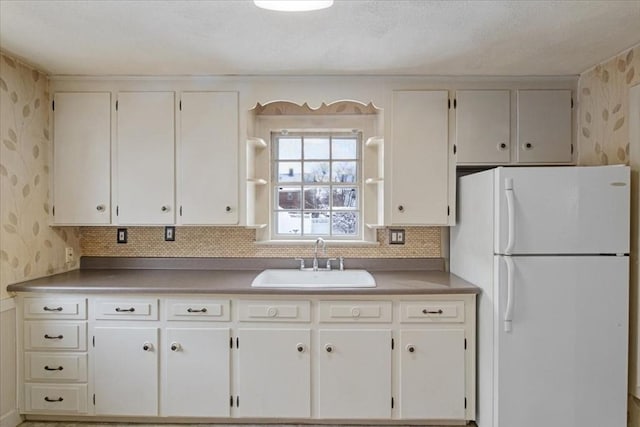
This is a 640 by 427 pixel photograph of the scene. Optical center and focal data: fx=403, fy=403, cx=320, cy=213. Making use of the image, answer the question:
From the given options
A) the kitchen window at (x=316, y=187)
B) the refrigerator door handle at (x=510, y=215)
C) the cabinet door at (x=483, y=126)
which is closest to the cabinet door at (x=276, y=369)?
the kitchen window at (x=316, y=187)

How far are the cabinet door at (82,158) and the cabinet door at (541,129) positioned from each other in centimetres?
274

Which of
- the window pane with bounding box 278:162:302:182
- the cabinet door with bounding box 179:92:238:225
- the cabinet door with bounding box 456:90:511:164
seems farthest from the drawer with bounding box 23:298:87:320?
the cabinet door with bounding box 456:90:511:164

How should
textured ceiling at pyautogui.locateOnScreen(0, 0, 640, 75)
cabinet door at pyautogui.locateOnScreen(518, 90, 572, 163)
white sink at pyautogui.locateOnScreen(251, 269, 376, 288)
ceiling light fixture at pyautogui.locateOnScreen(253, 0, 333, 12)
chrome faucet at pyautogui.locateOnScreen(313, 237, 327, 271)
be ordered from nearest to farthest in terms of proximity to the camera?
ceiling light fixture at pyautogui.locateOnScreen(253, 0, 333, 12), textured ceiling at pyautogui.locateOnScreen(0, 0, 640, 75), cabinet door at pyautogui.locateOnScreen(518, 90, 572, 163), white sink at pyautogui.locateOnScreen(251, 269, 376, 288), chrome faucet at pyautogui.locateOnScreen(313, 237, 327, 271)

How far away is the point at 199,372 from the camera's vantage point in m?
2.38

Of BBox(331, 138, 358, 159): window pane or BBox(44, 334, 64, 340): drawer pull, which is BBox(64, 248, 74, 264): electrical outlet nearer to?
BBox(44, 334, 64, 340): drawer pull

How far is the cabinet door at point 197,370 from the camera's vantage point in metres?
2.37

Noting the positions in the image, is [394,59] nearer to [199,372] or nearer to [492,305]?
[492,305]

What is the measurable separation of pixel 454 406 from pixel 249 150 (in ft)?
6.77

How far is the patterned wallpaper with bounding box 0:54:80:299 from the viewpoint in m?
2.36

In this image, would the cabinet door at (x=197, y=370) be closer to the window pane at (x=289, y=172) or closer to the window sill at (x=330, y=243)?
the window sill at (x=330, y=243)

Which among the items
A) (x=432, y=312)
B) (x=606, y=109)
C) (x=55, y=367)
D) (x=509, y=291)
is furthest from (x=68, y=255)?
(x=606, y=109)

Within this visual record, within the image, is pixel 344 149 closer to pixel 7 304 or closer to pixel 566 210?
pixel 566 210

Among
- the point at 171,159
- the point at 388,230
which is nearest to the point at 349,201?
the point at 388,230

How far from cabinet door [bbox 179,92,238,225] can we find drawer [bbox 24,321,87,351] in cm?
92
